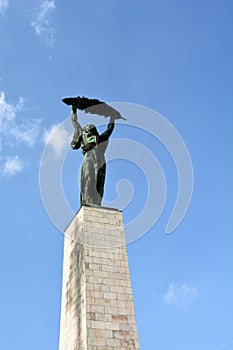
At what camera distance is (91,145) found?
14961 mm

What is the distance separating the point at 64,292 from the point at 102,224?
2.46m

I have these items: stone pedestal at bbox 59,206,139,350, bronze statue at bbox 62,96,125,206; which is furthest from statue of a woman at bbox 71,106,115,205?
stone pedestal at bbox 59,206,139,350

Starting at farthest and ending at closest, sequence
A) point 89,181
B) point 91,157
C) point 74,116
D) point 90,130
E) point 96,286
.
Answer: point 74,116, point 90,130, point 91,157, point 89,181, point 96,286

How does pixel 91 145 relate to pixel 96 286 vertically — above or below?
above

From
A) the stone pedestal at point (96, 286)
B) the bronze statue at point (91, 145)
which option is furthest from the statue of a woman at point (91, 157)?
the stone pedestal at point (96, 286)

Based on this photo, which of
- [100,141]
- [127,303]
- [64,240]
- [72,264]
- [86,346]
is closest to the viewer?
[86,346]

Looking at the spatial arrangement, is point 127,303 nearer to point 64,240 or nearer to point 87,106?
point 64,240

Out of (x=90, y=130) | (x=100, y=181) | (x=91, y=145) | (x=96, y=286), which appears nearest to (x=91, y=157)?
(x=91, y=145)

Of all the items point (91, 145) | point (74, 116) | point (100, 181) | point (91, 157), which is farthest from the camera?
point (74, 116)

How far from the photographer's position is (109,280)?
38.8ft

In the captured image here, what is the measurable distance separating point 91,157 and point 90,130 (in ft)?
3.74

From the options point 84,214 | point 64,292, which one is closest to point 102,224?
point 84,214

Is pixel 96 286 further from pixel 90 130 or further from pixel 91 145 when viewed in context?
pixel 90 130

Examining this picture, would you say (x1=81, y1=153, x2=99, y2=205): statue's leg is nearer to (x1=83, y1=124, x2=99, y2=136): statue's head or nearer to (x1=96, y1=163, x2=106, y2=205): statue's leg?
(x1=96, y1=163, x2=106, y2=205): statue's leg
